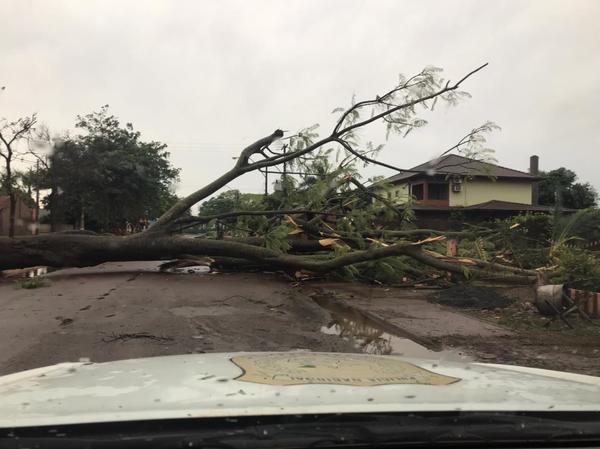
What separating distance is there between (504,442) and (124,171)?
34.2 meters

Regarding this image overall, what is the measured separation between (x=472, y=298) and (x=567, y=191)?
1856 inches

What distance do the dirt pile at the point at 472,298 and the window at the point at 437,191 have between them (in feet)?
108

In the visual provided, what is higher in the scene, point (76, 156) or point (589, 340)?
point (76, 156)

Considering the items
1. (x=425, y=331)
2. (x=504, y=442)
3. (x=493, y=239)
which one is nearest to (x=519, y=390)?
(x=504, y=442)

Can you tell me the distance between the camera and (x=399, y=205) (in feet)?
53.3

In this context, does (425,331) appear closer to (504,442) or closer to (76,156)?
(504,442)

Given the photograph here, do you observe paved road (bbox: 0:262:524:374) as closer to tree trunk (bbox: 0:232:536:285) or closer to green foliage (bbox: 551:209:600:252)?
tree trunk (bbox: 0:232:536:285)

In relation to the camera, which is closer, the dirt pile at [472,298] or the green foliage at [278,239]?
the dirt pile at [472,298]

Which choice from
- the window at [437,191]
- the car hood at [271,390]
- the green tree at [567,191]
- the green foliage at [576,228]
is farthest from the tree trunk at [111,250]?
the green tree at [567,191]

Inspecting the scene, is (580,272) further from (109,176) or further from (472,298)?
(109,176)

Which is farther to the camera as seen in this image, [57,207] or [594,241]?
[57,207]

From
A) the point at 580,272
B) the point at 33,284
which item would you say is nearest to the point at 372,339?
the point at 580,272

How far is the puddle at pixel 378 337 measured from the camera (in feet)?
23.1

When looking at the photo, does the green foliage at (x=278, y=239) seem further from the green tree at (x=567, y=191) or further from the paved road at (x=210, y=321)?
the green tree at (x=567, y=191)
